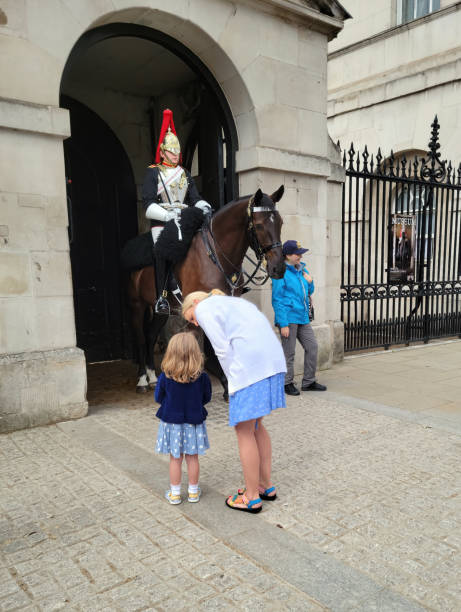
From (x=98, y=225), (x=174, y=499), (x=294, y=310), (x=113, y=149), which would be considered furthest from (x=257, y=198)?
(x=113, y=149)

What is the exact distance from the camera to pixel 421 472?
3561 millimetres

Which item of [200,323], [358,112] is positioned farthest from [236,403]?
[358,112]

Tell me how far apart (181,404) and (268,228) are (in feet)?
8.12

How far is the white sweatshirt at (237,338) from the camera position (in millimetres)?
2740

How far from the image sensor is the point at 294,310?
5750 mm

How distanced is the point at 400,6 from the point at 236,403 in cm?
1423

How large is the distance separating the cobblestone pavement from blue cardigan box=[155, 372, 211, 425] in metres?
0.62

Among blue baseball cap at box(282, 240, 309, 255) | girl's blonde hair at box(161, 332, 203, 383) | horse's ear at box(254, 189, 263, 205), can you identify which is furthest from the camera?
blue baseball cap at box(282, 240, 309, 255)

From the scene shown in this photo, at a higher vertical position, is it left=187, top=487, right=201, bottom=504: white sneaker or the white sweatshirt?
the white sweatshirt

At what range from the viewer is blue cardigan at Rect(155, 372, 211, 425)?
2936 mm

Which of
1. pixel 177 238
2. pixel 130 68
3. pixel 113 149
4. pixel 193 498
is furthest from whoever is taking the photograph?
pixel 113 149

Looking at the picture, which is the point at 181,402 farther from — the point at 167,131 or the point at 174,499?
the point at 167,131

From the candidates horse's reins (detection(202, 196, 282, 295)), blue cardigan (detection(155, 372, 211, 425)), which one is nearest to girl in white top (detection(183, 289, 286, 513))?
blue cardigan (detection(155, 372, 211, 425))

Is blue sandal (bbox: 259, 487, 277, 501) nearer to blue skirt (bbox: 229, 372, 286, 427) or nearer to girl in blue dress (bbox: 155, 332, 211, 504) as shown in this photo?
girl in blue dress (bbox: 155, 332, 211, 504)
